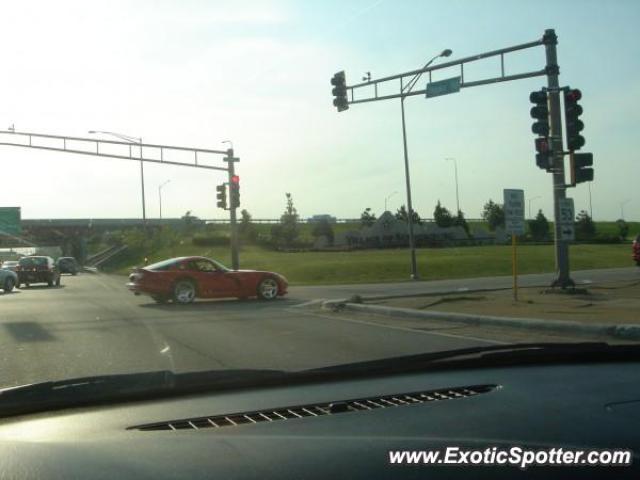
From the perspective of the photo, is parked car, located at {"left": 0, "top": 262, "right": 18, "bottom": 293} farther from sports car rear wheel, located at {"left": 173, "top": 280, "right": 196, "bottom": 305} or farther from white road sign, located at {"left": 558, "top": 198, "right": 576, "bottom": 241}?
white road sign, located at {"left": 558, "top": 198, "right": 576, "bottom": 241}

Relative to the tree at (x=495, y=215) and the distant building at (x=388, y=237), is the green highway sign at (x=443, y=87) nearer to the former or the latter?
the distant building at (x=388, y=237)

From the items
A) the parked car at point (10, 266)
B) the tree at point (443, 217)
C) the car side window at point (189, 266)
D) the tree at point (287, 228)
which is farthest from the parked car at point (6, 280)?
the tree at point (443, 217)

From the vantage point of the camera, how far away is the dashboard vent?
3.26 m

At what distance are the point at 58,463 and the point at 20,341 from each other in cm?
1017

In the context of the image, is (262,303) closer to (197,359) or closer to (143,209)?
(197,359)

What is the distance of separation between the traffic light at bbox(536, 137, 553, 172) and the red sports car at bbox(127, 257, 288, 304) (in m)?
8.10

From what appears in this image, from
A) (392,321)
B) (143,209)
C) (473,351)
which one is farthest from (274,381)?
(143,209)

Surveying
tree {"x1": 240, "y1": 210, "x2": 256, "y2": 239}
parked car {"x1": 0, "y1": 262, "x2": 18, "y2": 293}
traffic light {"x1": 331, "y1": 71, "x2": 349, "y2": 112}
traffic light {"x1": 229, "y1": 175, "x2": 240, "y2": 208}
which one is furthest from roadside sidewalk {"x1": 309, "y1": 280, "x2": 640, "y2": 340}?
tree {"x1": 240, "y1": 210, "x2": 256, "y2": 239}

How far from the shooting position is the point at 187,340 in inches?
475

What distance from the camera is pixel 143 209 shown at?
58.4 meters

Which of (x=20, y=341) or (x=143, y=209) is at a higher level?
(x=143, y=209)

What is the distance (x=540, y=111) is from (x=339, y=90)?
277 inches

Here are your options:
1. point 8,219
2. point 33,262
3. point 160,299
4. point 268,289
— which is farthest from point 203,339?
point 8,219

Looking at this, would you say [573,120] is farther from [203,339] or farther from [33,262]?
[33,262]
